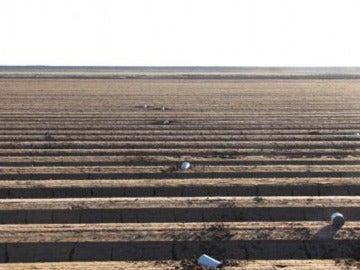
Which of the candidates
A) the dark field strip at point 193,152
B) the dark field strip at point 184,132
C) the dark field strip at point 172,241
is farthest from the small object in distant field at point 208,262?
the dark field strip at point 184,132

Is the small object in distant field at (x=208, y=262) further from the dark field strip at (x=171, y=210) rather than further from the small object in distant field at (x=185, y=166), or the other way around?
the small object in distant field at (x=185, y=166)

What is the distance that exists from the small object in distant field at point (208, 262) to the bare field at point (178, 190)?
0.32 ft

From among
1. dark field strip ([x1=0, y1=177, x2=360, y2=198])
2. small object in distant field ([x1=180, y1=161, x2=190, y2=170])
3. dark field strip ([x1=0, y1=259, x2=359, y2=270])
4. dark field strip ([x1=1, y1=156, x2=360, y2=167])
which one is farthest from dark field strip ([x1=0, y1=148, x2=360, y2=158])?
dark field strip ([x1=0, y1=259, x2=359, y2=270])

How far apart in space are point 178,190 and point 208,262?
1.81 metres

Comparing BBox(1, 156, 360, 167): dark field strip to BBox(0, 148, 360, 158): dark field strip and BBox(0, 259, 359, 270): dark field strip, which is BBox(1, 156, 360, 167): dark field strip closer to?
BBox(0, 148, 360, 158): dark field strip

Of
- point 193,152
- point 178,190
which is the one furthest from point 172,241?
point 193,152

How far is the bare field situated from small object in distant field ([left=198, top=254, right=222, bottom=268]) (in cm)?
10

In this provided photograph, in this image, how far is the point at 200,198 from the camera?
5.03m

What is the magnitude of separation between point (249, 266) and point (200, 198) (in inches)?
54.7

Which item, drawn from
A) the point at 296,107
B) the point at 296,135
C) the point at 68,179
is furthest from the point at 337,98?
the point at 68,179

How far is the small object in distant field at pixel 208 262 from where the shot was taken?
364cm

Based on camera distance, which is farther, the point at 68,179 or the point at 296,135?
the point at 296,135

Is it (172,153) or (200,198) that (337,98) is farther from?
(200,198)

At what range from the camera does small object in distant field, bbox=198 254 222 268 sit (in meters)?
3.64
